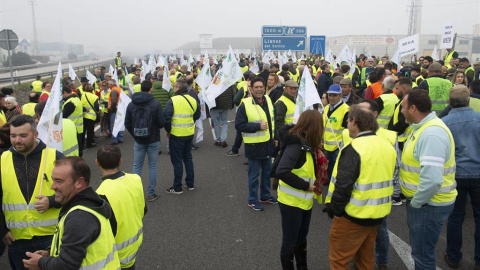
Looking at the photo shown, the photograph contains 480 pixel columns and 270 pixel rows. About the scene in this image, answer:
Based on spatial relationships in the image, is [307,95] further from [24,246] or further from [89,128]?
[89,128]

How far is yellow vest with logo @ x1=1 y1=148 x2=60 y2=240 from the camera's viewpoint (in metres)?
3.28

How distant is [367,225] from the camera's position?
3.37m

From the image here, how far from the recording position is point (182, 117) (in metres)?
6.98

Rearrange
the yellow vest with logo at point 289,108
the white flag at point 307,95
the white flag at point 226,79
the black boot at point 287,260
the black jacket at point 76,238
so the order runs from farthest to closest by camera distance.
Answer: the white flag at point 226,79, the yellow vest with logo at point 289,108, the white flag at point 307,95, the black boot at point 287,260, the black jacket at point 76,238

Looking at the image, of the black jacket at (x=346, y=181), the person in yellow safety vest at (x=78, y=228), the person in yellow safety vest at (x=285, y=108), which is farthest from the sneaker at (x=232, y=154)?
the person in yellow safety vest at (x=78, y=228)

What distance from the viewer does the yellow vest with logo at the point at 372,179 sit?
3217mm

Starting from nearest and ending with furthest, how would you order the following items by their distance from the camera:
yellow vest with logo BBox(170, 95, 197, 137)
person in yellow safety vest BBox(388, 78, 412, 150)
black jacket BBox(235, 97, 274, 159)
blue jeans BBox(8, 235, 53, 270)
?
blue jeans BBox(8, 235, 53, 270) < person in yellow safety vest BBox(388, 78, 412, 150) < black jacket BBox(235, 97, 274, 159) < yellow vest with logo BBox(170, 95, 197, 137)

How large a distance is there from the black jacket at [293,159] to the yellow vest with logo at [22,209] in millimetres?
2139

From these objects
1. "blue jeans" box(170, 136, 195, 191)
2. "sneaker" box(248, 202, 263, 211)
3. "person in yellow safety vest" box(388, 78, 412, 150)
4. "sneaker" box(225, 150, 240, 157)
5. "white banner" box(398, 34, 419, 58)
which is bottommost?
"sneaker" box(248, 202, 263, 211)

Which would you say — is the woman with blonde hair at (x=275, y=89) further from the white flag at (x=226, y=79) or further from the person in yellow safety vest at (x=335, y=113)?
the person in yellow safety vest at (x=335, y=113)

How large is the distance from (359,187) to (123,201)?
203 cm

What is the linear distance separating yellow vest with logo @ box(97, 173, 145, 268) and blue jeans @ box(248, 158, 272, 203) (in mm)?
2885

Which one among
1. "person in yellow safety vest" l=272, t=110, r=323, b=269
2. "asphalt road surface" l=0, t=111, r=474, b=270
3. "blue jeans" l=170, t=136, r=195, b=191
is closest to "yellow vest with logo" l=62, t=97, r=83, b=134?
"asphalt road surface" l=0, t=111, r=474, b=270

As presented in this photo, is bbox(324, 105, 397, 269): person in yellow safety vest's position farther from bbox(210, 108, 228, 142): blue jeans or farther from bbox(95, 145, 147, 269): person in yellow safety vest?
bbox(210, 108, 228, 142): blue jeans
